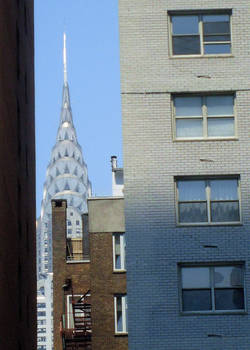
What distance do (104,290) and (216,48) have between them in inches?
721

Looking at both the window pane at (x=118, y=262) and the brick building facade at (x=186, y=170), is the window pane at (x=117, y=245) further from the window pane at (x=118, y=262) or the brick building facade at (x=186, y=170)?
the brick building facade at (x=186, y=170)

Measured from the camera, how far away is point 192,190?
30.1m

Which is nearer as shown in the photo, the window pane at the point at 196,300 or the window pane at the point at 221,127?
the window pane at the point at 196,300

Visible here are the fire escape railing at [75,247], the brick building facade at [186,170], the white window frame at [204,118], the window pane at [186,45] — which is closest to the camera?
the brick building facade at [186,170]

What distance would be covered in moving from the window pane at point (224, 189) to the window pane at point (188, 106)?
2305 mm

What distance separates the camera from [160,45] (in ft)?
101

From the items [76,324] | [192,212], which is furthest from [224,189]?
[76,324]

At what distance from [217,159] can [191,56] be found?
343 centimetres

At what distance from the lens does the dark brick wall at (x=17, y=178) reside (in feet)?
→ 125

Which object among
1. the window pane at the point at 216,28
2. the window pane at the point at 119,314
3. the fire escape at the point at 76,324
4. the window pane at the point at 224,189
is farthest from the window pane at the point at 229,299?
the fire escape at the point at 76,324

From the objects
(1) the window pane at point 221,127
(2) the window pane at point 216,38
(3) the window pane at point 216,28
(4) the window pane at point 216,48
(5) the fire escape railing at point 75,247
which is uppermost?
(3) the window pane at point 216,28

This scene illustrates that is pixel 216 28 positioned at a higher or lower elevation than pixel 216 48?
higher

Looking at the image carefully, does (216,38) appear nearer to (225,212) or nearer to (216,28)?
(216,28)

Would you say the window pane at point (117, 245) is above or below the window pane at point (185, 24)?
below
